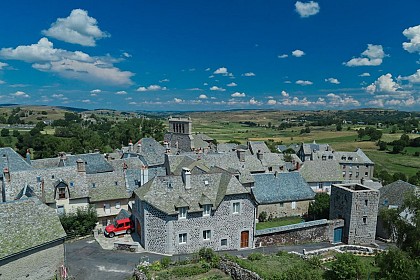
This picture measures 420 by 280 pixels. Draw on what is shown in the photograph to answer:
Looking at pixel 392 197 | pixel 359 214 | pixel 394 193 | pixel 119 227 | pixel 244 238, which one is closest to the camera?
pixel 244 238

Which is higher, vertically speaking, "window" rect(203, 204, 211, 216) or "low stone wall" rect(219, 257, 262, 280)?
"window" rect(203, 204, 211, 216)

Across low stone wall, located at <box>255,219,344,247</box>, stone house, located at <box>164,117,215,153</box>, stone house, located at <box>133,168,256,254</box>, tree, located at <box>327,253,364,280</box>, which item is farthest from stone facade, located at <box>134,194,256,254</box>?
stone house, located at <box>164,117,215,153</box>

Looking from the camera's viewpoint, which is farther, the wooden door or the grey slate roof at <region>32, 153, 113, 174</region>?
the grey slate roof at <region>32, 153, 113, 174</region>

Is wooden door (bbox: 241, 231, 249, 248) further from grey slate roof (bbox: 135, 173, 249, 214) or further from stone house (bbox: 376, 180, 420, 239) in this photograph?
stone house (bbox: 376, 180, 420, 239)

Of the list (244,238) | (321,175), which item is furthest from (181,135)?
(244,238)

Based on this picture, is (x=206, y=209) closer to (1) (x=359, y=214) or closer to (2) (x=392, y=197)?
(1) (x=359, y=214)

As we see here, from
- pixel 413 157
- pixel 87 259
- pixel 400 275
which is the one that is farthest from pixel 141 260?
pixel 413 157

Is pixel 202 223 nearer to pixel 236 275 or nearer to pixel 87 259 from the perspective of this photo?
pixel 236 275
